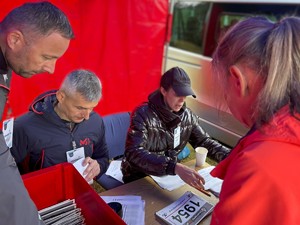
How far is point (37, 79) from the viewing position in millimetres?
3285

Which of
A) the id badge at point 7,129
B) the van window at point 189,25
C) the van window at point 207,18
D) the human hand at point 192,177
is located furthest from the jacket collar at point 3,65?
the van window at point 189,25

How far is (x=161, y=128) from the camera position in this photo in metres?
2.08

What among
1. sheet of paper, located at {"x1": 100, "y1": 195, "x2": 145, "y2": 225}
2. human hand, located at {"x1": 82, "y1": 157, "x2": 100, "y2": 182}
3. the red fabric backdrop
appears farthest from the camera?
the red fabric backdrop

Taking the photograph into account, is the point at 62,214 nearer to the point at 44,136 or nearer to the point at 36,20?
the point at 44,136

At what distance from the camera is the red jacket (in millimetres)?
628

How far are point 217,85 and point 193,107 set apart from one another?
4.03 meters

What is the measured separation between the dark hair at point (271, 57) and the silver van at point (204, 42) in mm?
3152

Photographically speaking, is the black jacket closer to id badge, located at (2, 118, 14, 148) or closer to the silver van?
id badge, located at (2, 118, 14, 148)

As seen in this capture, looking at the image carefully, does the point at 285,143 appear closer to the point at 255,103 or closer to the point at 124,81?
the point at 255,103

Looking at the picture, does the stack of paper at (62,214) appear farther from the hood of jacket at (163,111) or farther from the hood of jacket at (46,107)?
the hood of jacket at (163,111)

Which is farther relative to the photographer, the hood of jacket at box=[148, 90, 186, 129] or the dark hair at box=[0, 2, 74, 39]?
the hood of jacket at box=[148, 90, 186, 129]

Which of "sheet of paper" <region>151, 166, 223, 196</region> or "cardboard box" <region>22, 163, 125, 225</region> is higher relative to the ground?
"cardboard box" <region>22, 163, 125, 225</region>

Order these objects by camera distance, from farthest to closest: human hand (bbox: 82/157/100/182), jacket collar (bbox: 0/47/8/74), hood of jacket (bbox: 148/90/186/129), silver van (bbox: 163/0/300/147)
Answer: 1. silver van (bbox: 163/0/300/147)
2. hood of jacket (bbox: 148/90/186/129)
3. human hand (bbox: 82/157/100/182)
4. jacket collar (bbox: 0/47/8/74)

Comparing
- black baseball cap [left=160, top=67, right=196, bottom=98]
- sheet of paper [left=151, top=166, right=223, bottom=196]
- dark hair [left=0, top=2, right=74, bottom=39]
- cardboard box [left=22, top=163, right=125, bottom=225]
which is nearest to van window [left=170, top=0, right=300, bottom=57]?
black baseball cap [left=160, top=67, right=196, bottom=98]
